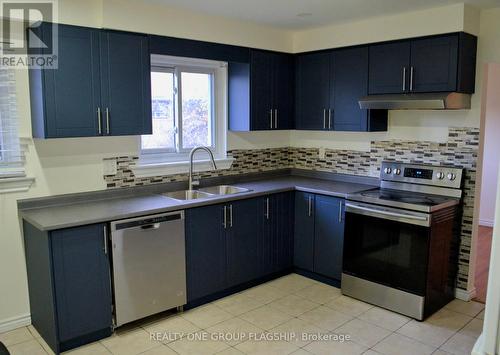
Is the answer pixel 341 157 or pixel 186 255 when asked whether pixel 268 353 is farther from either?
pixel 341 157

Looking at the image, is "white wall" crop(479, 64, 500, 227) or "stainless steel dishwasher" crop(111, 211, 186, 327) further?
"white wall" crop(479, 64, 500, 227)

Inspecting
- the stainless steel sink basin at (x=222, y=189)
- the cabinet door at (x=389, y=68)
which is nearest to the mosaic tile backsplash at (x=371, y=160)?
the stainless steel sink basin at (x=222, y=189)

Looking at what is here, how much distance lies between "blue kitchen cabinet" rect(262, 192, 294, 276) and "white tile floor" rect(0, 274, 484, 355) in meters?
0.41

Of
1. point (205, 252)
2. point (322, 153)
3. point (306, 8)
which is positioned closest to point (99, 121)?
point (205, 252)

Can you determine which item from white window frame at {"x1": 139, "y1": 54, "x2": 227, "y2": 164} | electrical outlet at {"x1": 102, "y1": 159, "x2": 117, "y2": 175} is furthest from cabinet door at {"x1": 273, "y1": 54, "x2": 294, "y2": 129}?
electrical outlet at {"x1": 102, "y1": 159, "x2": 117, "y2": 175}

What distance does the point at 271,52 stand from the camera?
4.20 metres

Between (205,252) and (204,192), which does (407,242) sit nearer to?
(205,252)

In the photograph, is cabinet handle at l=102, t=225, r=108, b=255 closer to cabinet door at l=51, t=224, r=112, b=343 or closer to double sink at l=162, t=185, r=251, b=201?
cabinet door at l=51, t=224, r=112, b=343

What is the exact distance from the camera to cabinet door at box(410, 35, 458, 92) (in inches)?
128

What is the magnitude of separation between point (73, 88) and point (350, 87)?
7.70ft

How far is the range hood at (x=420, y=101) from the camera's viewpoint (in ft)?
10.6

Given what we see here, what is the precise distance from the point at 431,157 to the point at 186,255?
2210 mm

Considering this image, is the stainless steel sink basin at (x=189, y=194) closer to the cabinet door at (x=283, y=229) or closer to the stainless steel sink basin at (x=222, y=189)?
the stainless steel sink basin at (x=222, y=189)

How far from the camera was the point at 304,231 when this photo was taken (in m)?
4.00
